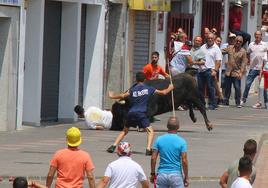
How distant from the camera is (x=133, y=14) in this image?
3241 centimetres

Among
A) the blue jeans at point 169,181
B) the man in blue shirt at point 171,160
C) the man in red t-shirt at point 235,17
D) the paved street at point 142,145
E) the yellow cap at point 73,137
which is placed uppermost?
the man in red t-shirt at point 235,17

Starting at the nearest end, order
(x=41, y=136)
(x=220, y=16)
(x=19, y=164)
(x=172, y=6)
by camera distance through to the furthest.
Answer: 1. (x=19, y=164)
2. (x=41, y=136)
3. (x=172, y=6)
4. (x=220, y=16)

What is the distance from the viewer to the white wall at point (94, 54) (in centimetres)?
2962

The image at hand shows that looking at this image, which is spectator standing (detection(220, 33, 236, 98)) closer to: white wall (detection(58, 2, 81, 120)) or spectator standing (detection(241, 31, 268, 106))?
spectator standing (detection(241, 31, 268, 106))

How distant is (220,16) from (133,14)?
6.42m

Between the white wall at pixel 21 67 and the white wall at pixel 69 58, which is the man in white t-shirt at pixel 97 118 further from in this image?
the white wall at pixel 69 58

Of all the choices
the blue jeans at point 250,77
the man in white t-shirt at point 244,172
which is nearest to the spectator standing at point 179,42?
the blue jeans at point 250,77

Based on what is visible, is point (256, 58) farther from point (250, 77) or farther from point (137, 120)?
point (137, 120)

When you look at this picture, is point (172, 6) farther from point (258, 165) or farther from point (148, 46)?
point (258, 165)

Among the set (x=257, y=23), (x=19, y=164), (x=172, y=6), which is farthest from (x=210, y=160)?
(x=257, y=23)

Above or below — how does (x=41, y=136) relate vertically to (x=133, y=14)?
below

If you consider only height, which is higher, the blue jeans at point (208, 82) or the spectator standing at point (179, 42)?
the spectator standing at point (179, 42)

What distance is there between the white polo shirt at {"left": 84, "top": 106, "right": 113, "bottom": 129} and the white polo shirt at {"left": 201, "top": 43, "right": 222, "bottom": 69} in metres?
6.81

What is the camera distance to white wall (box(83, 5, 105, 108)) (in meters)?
29.6
